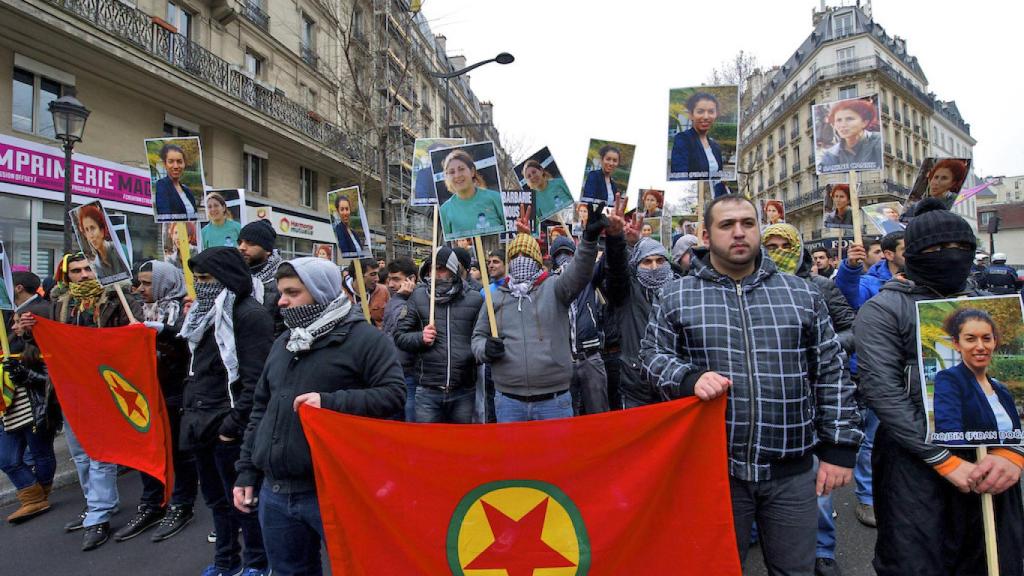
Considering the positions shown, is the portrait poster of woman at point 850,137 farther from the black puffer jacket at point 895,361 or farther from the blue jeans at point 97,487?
the blue jeans at point 97,487

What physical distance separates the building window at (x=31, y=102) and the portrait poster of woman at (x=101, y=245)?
9226mm

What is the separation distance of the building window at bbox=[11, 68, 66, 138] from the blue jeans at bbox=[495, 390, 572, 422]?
13.2 m

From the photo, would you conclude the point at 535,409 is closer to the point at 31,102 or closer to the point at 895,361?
the point at 895,361

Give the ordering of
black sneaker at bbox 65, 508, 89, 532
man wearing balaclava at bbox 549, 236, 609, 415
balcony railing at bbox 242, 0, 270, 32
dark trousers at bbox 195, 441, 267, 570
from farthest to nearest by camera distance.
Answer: balcony railing at bbox 242, 0, 270, 32
black sneaker at bbox 65, 508, 89, 532
man wearing balaclava at bbox 549, 236, 609, 415
dark trousers at bbox 195, 441, 267, 570

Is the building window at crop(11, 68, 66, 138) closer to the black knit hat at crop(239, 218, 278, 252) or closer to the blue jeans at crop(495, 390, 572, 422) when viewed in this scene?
the black knit hat at crop(239, 218, 278, 252)

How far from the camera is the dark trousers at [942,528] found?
82.5 inches

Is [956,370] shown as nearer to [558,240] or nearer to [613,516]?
[613,516]

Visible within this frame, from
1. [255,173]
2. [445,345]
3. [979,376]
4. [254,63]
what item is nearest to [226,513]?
[445,345]

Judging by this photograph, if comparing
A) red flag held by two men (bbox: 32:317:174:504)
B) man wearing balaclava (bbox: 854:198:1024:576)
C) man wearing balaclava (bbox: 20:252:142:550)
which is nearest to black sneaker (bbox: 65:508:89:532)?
man wearing balaclava (bbox: 20:252:142:550)

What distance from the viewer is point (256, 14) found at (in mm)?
18797

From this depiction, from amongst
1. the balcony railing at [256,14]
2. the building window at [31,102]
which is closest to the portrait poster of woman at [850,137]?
the building window at [31,102]

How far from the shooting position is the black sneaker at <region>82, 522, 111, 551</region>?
4.01 metres

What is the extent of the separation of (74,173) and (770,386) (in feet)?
48.7

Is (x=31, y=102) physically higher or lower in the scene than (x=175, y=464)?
higher
